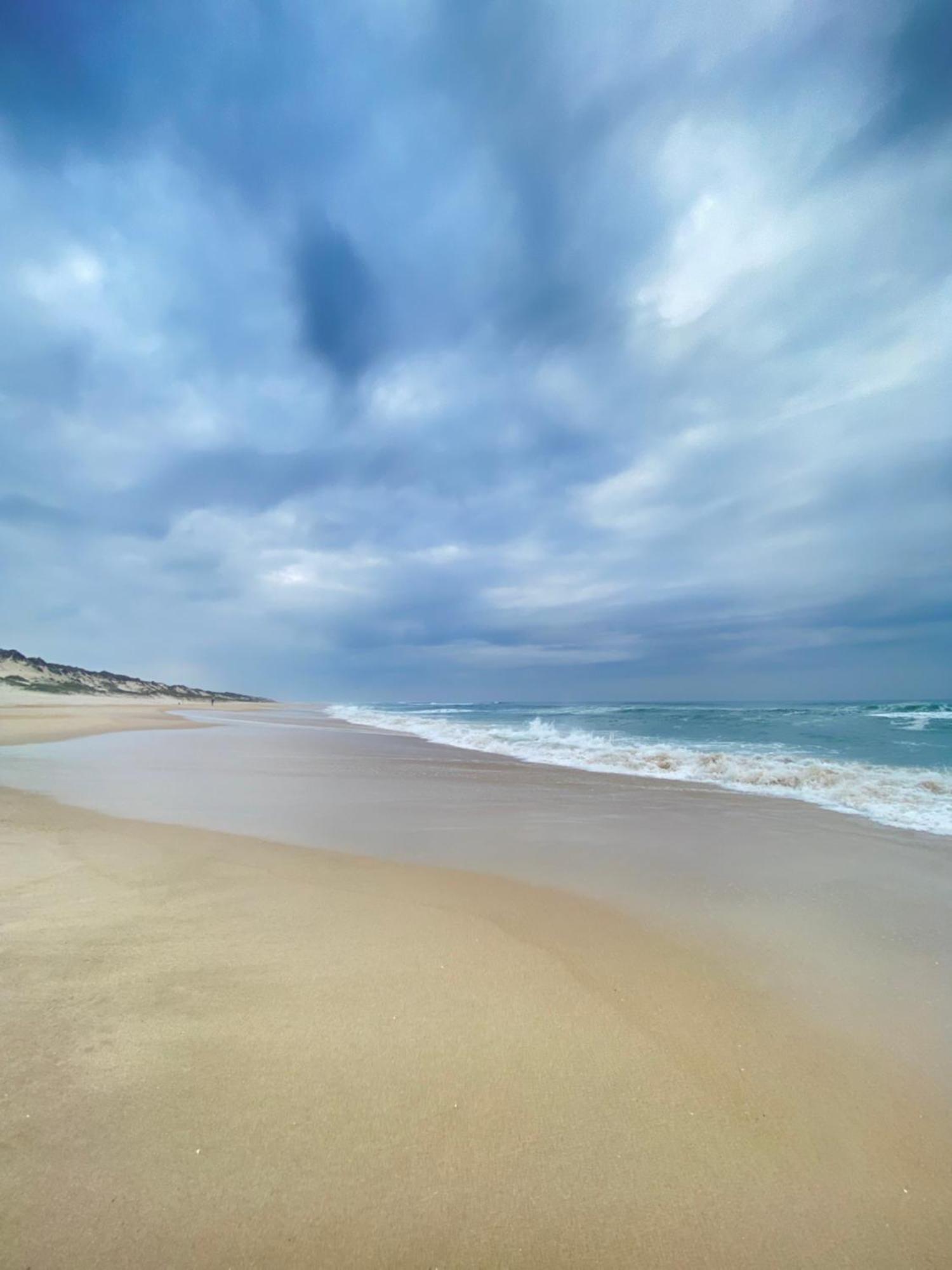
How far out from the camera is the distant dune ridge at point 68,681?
5331 cm

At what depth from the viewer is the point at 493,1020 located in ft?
9.67

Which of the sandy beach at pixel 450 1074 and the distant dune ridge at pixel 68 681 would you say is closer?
the sandy beach at pixel 450 1074

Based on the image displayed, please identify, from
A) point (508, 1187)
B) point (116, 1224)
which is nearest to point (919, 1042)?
point (508, 1187)

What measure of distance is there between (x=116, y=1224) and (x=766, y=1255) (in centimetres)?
217

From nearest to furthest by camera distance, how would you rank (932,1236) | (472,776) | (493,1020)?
(932,1236) → (493,1020) → (472,776)

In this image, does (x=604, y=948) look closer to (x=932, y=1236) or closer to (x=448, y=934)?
(x=448, y=934)

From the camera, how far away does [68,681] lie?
Answer: 203ft

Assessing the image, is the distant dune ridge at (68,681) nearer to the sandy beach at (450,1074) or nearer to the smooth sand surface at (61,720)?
the smooth sand surface at (61,720)

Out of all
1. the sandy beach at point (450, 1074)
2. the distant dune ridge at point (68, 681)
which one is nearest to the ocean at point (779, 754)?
the sandy beach at point (450, 1074)

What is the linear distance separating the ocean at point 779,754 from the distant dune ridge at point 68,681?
43.2 metres

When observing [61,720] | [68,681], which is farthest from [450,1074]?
[68,681]

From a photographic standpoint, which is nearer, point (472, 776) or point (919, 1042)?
point (919, 1042)

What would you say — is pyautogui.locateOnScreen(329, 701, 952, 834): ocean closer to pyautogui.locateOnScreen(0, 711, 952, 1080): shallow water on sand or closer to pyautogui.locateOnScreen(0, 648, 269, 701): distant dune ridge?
pyautogui.locateOnScreen(0, 711, 952, 1080): shallow water on sand

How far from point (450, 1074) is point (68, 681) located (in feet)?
247
